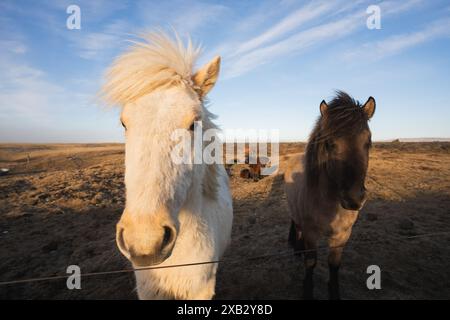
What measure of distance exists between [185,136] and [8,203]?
29.4 ft

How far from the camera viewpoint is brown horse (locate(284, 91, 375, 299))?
9.50 feet

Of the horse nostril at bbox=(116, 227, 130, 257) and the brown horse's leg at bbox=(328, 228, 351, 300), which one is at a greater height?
the horse nostril at bbox=(116, 227, 130, 257)

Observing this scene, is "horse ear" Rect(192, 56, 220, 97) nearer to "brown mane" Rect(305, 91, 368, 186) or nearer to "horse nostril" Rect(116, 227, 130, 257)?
"horse nostril" Rect(116, 227, 130, 257)

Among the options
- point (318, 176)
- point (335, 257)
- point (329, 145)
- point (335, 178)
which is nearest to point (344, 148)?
point (329, 145)

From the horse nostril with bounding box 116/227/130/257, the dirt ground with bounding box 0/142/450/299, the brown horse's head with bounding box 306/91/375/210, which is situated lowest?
the dirt ground with bounding box 0/142/450/299

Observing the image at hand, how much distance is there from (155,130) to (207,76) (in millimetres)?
811

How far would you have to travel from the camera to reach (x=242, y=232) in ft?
19.6

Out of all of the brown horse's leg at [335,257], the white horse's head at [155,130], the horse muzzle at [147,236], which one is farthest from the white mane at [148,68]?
the brown horse's leg at [335,257]

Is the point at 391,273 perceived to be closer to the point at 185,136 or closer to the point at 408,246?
the point at 408,246

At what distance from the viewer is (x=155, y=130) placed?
5.08 feet

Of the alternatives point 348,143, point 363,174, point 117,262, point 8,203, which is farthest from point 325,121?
point 8,203

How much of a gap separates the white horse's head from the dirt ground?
1.12 m

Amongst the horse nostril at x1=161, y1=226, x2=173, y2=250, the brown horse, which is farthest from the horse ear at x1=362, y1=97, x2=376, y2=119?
the horse nostril at x1=161, y1=226, x2=173, y2=250

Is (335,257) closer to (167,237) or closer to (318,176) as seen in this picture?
(318,176)
